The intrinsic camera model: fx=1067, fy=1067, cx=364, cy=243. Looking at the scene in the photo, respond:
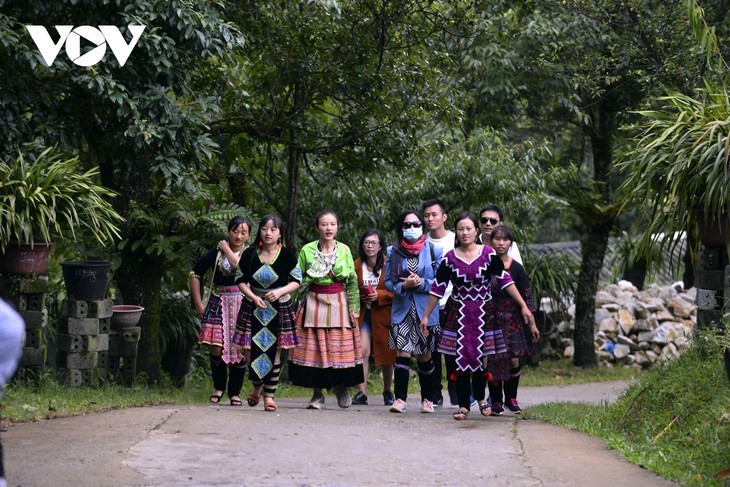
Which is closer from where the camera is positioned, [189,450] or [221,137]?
[189,450]

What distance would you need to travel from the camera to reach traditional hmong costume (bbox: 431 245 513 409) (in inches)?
378

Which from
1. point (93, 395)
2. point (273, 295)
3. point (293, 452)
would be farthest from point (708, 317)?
point (93, 395)

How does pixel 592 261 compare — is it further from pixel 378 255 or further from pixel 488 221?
pixel 378 255

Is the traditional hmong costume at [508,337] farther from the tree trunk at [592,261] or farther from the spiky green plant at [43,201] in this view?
the tree trunk at [592,261]

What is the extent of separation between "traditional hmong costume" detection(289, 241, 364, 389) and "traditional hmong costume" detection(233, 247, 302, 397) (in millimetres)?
203

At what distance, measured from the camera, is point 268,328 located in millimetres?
9742

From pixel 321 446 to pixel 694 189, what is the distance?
3878 millimetres

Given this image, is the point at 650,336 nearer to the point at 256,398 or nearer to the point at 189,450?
the point at 256,398

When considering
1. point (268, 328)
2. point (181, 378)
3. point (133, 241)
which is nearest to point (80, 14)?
point (133, 241)

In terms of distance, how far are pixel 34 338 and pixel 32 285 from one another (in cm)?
52

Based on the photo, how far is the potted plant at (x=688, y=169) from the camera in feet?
28.1

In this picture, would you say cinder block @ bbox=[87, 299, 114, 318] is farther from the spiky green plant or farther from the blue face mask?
the blue face mask

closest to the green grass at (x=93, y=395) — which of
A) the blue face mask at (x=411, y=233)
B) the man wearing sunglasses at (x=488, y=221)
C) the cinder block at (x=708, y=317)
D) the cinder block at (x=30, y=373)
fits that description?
the cinder block at (x=30, y=373)

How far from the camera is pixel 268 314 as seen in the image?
9.74 metres
